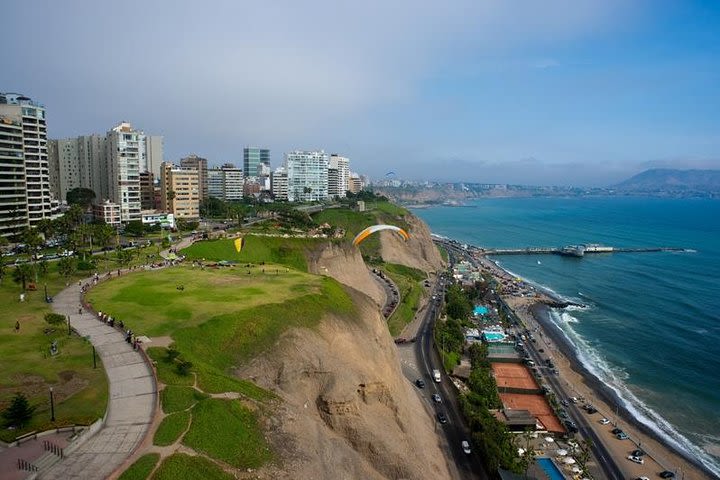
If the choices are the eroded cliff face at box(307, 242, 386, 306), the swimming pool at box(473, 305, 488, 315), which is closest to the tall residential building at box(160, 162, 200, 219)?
the eroded cliff face at box(307, 242, 386, 306)

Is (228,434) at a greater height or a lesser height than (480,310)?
greater

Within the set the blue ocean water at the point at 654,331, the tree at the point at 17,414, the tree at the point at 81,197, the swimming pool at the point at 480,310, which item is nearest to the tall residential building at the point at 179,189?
the tree at the point at 81,197

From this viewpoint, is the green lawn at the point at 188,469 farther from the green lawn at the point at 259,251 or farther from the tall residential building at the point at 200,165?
the tall residential building at the point at 200,165

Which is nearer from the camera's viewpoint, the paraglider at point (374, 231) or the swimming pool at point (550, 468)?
the swimming pool at point (550, 468)

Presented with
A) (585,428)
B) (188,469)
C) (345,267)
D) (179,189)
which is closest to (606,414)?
(585,428)

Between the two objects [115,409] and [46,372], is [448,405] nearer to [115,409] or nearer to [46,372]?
[115,409]

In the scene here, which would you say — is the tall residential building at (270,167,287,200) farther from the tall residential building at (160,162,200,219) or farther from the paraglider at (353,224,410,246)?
the tall residential building at (160,162,200,219)
